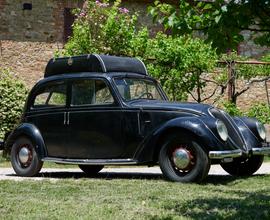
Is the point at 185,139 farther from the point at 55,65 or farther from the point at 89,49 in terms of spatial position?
the point at 89,49

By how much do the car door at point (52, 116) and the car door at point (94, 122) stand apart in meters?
0.16

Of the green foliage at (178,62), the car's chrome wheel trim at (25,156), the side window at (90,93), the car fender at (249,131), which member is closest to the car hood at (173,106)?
the side window at (90,93)

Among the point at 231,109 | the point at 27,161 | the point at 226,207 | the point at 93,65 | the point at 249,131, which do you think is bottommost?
the point at 27,161

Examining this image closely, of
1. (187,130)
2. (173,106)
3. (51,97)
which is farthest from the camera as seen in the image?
(51,97)

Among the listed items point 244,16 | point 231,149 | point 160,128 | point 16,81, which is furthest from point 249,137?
point 16,81

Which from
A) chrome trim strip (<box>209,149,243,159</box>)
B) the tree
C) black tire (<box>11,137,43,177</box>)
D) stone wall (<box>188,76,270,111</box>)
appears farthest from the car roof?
stone wall (<box>188,76,270,111</box>)

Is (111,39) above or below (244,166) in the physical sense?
above

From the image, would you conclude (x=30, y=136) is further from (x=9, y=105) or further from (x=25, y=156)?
(x=9, y=105)

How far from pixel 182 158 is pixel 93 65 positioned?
7.43 ft

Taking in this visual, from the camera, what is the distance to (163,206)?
20.9ft

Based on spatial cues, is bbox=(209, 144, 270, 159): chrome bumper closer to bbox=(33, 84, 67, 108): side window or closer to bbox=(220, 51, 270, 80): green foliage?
bbox=(33, 84, 67, 108): side window

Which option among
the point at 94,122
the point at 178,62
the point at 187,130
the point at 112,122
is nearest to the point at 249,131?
the point at 187,130

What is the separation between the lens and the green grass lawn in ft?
19.3

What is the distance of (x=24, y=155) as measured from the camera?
33.2 feet
